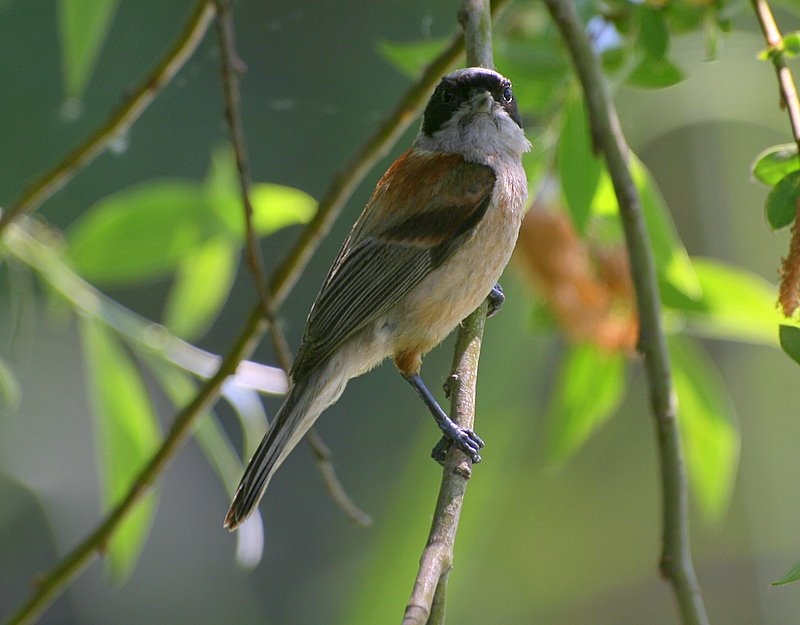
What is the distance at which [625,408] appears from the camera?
229 inches

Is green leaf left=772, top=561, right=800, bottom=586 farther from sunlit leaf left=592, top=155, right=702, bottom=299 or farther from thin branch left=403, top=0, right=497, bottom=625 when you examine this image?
sunlit leaf left=592, top=155, right=702, bottom=299

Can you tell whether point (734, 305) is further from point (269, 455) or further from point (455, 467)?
point (269, 455)

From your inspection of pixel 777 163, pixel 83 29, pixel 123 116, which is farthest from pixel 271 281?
pixel 777 163

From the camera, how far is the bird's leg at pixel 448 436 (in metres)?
1.75

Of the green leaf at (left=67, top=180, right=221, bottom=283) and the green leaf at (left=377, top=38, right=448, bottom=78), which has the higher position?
the green leaf at (left=377, top=38, right=448, bottom=78)

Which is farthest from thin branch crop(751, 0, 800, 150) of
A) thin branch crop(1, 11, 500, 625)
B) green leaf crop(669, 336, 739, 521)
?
green leaf crop(669, 336, 739, 521)

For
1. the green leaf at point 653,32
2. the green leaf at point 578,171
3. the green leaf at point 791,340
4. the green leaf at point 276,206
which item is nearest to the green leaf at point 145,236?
the green leaf at point 276,206

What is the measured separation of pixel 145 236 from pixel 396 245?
22.9 inches

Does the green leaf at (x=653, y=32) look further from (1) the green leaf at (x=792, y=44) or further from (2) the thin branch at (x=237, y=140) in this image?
(2) the thin branch at (x=237, y=140)

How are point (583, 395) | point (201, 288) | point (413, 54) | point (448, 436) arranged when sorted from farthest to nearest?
point (201, 288), point (583, 395), point (413, 54), point (448, 436)

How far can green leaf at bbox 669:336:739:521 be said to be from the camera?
7.71 ft

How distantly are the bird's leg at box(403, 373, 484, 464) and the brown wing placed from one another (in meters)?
0.21

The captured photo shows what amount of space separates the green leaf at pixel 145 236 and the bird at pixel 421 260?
0.34 metres

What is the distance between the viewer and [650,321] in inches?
67.4
